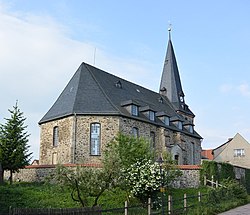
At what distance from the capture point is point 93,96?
32781 mm

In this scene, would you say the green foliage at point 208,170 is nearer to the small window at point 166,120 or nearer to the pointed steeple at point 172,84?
the small window at point 166,120

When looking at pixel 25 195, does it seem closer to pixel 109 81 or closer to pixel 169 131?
pixel 109 81

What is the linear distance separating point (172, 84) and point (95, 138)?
2023cm

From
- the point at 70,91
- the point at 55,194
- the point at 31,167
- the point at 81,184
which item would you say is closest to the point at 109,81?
the point at 70,91

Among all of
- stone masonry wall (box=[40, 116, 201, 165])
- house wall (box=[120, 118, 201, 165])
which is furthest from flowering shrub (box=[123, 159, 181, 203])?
house wall (box=[120, 118, 201, 165])

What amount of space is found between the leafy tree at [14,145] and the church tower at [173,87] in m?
23.9

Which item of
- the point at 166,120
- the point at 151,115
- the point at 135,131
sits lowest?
the point at 135,131

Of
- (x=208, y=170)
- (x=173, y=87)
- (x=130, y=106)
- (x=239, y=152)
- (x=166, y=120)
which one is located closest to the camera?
(x=208, y=170)

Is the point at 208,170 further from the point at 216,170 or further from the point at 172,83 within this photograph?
the point at 172,83

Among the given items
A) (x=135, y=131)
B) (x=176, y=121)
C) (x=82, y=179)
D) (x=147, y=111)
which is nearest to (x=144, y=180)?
(x=82, y=179)

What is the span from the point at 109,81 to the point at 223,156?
2030 centimetres

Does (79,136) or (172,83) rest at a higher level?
(172,83)

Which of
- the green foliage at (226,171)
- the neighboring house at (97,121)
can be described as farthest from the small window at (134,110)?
the green foliage at (226,171)

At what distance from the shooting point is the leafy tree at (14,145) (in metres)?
26.5
